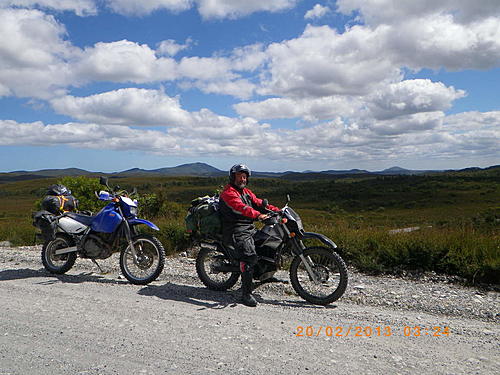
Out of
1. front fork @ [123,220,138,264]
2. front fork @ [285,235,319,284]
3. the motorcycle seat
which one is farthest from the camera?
the motorcycle seat

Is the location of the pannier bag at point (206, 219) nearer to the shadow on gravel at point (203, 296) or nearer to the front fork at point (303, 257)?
the shadow on gravel at point (203, 296)

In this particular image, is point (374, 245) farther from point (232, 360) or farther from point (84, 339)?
point (84, 339)

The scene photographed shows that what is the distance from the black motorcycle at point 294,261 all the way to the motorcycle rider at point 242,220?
0.20 metres

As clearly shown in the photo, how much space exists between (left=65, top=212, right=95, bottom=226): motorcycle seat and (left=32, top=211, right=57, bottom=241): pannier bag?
314 mm

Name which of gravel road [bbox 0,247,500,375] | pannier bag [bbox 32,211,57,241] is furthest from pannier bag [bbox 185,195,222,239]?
pannier bag [bbox 32,211,57,241]

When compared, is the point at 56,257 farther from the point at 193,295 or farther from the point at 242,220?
the point at 242,220

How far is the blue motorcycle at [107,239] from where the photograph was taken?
6.63 metres

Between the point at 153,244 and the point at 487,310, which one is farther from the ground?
the point at 153,244

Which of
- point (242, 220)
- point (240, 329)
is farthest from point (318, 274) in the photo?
point (240, 329)

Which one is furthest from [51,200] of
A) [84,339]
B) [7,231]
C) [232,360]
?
[7,231]

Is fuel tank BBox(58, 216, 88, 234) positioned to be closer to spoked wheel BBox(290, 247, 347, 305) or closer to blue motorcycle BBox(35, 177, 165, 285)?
blue motorcycle BBox(35, 177, 165, 285)

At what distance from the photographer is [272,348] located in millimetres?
3824

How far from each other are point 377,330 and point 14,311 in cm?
473

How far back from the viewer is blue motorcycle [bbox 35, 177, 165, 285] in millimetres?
6629
